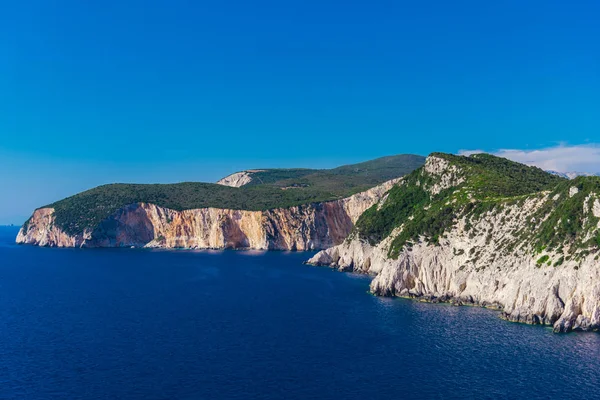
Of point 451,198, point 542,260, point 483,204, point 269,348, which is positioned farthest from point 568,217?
point 269,348

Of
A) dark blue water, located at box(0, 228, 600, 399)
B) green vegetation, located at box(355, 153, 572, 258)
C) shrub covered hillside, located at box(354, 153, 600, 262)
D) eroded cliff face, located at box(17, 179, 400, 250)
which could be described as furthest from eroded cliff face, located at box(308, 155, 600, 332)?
eroded cliff face, located at box(17, 179, 400, 250)

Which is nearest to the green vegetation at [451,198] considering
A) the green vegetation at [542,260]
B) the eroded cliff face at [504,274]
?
the eroded cliff face at [504,274]

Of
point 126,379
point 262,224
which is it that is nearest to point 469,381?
point 126,379

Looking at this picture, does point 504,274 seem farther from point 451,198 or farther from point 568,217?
point 451,198

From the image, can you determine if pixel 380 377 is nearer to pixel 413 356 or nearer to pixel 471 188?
pixel 413 356

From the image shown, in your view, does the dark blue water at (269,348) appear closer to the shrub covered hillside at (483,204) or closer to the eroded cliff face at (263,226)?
the shrub covered hillside at (483,204)
